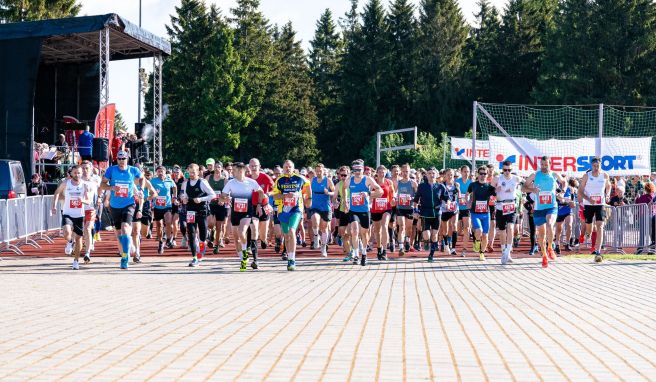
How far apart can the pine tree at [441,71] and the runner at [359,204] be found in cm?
6398

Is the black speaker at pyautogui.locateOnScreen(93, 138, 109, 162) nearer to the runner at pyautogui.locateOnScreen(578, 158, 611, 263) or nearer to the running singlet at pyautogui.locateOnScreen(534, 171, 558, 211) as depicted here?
the running singlet at pyautogui.locateOnScreen(534, 171, 558, 211)

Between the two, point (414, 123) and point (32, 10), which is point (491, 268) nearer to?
point (32, 10)

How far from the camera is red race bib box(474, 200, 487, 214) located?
1900 centimetres

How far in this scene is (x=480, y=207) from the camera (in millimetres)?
19000

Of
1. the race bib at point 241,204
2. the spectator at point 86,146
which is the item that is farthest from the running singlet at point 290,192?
the spectator at point 86,146

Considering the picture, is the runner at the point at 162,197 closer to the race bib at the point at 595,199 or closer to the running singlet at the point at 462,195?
the running singlet at the point at 462,195

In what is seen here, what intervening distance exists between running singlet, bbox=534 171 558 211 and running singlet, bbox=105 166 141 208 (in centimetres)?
773

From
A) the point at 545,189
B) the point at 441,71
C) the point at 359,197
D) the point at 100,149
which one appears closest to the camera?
the point at 545,189

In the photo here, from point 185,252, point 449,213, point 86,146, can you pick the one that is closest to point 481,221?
point 449,213

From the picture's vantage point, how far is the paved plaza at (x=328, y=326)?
6.43 metres

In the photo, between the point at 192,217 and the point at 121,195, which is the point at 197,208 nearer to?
the point at 192,217

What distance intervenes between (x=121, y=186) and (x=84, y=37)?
729 inches

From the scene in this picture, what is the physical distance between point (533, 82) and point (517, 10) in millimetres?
6790

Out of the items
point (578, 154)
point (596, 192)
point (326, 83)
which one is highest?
point (326, 83)
